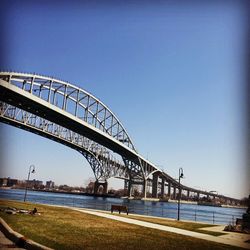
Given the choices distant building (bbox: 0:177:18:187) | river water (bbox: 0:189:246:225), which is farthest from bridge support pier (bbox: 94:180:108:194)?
distant building (bbox: 0:177:18:187)

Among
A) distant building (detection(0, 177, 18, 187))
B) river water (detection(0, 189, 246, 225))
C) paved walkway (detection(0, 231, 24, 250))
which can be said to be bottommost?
river water (detection(0, 189, 246, 225))

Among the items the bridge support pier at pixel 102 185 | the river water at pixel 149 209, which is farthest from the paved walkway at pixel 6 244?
the bridge support pier at pixel 102 185

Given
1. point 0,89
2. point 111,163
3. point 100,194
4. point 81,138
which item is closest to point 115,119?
point 81,138

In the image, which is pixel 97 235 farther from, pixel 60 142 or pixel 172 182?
pixel 172 182

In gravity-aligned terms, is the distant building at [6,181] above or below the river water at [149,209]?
above

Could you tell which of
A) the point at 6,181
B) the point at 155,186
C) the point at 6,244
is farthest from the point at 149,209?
the point at 155,186

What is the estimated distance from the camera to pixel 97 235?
10.7 metres

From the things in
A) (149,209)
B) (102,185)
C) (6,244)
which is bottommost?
(149,209)

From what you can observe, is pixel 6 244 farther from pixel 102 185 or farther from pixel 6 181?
pixel 102 185

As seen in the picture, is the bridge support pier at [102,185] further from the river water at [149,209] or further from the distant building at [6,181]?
the distant building at [6,181]

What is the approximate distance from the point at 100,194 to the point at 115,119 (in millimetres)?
30972

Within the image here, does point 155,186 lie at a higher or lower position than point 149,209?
higher

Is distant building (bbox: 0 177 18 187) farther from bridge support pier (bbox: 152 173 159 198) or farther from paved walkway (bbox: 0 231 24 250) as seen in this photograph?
bridge support pier (bbox: 152 173 159 198)

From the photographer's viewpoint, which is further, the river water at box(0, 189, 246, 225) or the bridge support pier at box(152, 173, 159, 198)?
the bridge support pier at box(152, 173, 159, 198)
